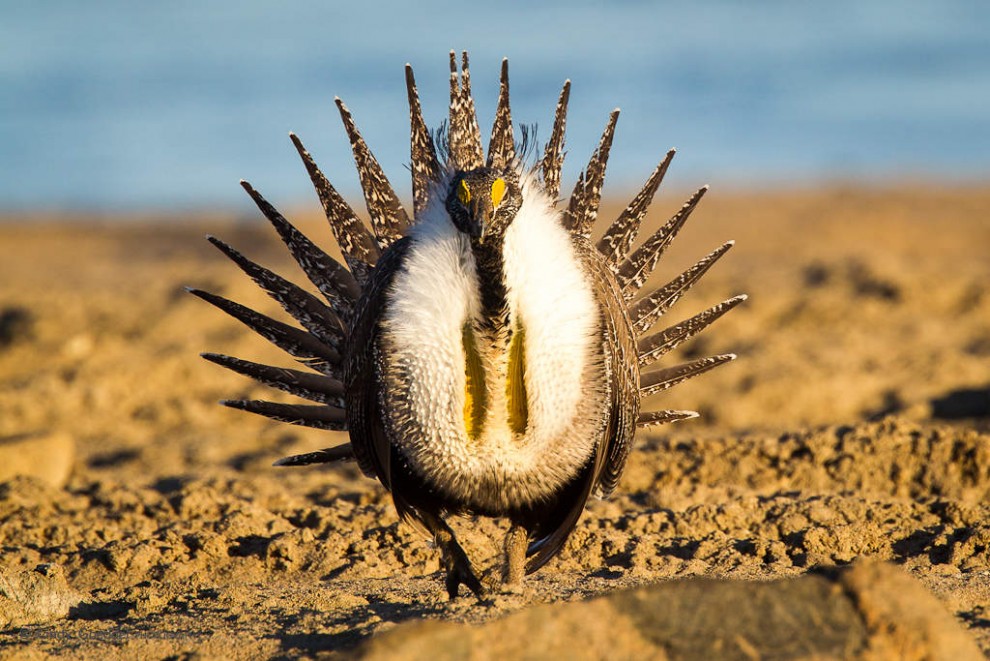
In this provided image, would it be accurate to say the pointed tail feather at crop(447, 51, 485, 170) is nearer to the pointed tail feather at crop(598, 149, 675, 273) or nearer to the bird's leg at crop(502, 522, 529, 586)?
the pointed tail feather at crop(598, 149, 675, 273)

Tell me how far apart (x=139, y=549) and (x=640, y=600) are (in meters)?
2.39

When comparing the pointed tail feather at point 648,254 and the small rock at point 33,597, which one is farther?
the pointed tail feather at point 648,254

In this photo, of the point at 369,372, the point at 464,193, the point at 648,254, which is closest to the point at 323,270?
the point at 369,372

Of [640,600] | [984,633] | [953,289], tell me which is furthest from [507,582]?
[953,289]

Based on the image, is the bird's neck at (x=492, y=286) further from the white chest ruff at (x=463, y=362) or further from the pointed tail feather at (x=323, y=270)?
the pointed tail feather at (x=323, y=270)

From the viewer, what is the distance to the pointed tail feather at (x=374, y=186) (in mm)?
4297

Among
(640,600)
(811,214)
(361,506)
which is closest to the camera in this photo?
(640,600)

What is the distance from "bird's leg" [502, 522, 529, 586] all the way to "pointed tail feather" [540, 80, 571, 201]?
1.23 m

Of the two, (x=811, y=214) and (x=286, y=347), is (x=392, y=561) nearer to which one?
(x=286, y=347)

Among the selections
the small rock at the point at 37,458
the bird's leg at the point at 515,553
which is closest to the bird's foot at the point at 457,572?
the bird's leg at the point at 515,553

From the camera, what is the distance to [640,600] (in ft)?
8.05

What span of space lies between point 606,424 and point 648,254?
109cm

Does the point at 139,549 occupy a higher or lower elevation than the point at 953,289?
lower

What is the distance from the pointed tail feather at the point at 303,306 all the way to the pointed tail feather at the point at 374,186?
1.17 ft
